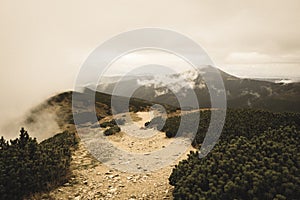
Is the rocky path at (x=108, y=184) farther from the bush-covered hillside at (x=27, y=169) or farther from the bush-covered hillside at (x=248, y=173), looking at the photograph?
the bush-covered hillside at (x=248, y=173)

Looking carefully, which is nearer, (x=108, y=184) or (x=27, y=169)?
(x=27, y=169)

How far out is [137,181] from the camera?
28.5 feet

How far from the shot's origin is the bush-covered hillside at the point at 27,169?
6980 millimetres

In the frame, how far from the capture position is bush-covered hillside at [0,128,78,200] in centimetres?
698

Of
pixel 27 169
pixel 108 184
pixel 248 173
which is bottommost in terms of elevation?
pixel 108 184

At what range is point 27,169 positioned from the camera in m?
7.42

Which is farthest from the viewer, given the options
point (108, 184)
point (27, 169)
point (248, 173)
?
point (108, 184)

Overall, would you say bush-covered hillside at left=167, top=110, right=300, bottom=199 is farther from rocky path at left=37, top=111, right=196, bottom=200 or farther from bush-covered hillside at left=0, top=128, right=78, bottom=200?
bush-covered hillside at left=0, top=128, right=78, bottom=200

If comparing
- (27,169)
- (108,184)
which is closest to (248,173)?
(108,184)

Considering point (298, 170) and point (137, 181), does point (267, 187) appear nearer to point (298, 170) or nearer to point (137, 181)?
point (298, 170)

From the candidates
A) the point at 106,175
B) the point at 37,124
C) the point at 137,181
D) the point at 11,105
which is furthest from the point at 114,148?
the point at 11,105

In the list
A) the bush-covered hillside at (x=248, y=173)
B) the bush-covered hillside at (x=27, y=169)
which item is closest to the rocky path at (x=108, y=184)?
→ the bush-covered hillside at (x=27, y=169)

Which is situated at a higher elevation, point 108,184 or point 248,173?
point 248,173

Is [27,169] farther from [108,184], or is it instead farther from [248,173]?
[248,173]
